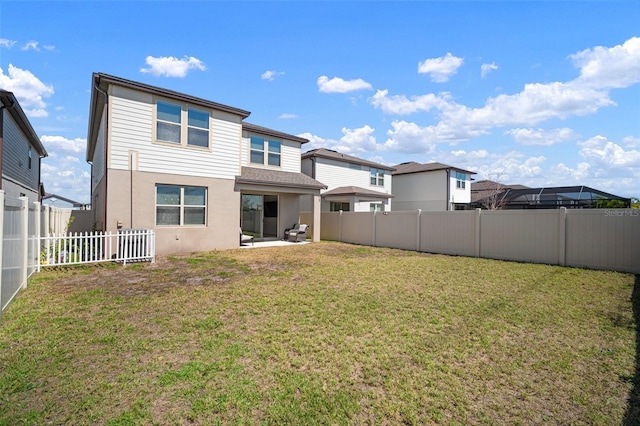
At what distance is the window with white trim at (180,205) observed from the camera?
1169 cm

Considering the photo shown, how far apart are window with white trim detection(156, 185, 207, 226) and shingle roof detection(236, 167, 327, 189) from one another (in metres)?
1.83

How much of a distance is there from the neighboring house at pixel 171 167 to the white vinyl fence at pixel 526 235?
5.62 meters

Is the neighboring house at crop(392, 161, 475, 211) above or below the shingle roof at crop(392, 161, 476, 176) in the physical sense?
below

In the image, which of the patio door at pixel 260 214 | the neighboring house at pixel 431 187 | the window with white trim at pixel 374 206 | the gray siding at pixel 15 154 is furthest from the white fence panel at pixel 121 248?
the neighboring house at pixel 431 187

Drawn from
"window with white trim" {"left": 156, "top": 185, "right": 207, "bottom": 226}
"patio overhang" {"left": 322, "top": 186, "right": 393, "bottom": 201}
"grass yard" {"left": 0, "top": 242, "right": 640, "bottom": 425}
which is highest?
"patio overhang" {"left": 322, "top": 186, "right": 393, "bottom": 201}

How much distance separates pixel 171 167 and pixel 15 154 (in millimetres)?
9859

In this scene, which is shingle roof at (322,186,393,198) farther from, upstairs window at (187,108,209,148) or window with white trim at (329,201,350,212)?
upstairs window at (187,108,209,148)

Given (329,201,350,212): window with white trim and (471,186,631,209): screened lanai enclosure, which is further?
(471,186,631,209): screened lanai enclosure

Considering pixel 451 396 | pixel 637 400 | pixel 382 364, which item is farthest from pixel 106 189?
pixel 637 400

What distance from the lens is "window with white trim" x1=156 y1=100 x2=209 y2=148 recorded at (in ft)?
38.1

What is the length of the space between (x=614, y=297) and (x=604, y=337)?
297 centimetres

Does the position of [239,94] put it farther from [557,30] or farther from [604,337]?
[604,337]

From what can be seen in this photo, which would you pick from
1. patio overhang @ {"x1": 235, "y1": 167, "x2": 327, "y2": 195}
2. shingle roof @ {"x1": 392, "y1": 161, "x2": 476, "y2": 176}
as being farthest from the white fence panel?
shingle roof @ {"x1": 392, "y1": 161, "x2": 476, "y2": 176}

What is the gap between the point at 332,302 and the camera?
5.83 meters
